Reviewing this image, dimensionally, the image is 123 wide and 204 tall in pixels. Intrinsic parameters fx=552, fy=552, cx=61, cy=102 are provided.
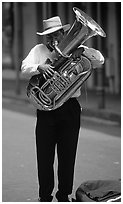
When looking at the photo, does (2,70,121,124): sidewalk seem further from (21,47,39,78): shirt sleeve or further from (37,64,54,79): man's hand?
(37,64,54,79): man's hand

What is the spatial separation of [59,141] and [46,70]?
731 mm

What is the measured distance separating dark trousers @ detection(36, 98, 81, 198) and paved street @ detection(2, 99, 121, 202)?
925 millimetres

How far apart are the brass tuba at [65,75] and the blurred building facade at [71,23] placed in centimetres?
877

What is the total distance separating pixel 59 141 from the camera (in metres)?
5.23

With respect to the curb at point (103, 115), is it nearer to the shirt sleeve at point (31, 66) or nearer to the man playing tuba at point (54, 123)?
the man playing tuba at point (54, 123)

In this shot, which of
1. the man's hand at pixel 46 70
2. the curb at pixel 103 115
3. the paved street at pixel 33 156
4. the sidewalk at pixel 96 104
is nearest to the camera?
the man's hand at pixel 46 70

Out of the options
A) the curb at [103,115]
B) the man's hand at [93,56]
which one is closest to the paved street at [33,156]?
the curb at [103,115]

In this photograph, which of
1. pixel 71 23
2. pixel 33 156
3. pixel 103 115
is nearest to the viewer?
pixel 33 156

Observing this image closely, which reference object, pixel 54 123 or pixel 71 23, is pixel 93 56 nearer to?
pixel 54 123

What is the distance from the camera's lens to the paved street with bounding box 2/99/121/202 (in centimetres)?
685

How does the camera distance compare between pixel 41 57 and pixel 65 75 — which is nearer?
pixel 65 75

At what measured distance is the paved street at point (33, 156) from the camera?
6.85m

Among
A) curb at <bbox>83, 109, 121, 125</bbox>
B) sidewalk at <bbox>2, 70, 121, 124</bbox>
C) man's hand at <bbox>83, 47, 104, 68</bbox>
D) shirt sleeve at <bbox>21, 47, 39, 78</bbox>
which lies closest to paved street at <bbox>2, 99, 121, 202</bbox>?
curb at <bbox>83, 109, 121, 125</bbox>

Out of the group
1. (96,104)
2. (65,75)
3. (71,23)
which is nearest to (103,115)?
(96,104)
